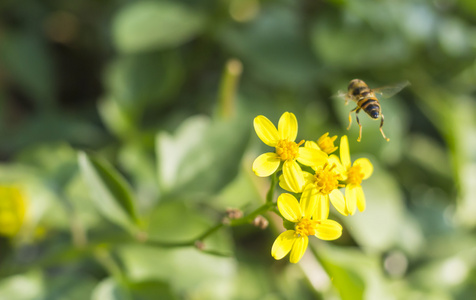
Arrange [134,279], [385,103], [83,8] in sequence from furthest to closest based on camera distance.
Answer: [83,8] < [385,103] < [134,279]

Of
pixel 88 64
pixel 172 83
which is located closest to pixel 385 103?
pixel 172 83

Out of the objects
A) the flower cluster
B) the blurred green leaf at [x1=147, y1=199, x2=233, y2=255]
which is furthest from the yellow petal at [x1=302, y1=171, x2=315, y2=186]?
the blurred green leaf at [x1=147, y1=199, x2=233, y2=255]

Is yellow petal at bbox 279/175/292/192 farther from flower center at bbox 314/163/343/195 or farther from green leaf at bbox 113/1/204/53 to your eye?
green leaf at bbox 113/1/204/53

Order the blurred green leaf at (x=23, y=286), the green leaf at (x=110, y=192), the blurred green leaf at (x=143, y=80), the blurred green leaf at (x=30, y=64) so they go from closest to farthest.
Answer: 1. the green leaf at (x=110, y=192)
2. the blurred green leaf at (x=23, y=286)
3. the blurred green leaf at (x=143, y=80)
4. the blurred green leaf at (x=30, y=64)

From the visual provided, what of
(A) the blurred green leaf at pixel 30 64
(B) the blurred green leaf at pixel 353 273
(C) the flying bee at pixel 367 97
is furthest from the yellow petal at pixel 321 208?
(A) the blurred green leaf at pixel 30 64

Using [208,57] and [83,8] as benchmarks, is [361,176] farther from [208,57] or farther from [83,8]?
[83,8]

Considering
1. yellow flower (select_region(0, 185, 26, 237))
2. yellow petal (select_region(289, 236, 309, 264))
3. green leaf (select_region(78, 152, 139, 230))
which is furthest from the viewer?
yellow flower (select_region(0, 185, 26, 237))

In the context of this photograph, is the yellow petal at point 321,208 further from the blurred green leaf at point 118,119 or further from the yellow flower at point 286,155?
the blurred green leaf at point 118,119

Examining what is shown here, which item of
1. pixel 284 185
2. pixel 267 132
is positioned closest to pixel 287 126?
pixel 267 132
